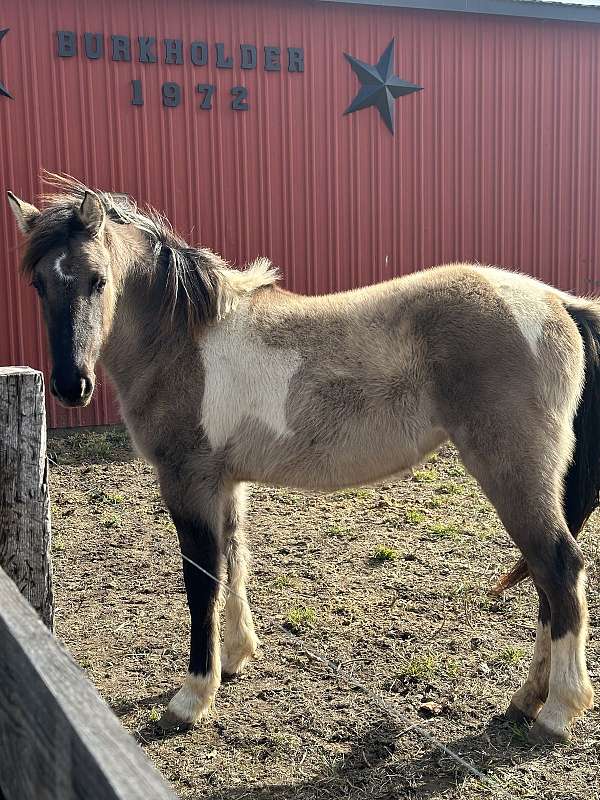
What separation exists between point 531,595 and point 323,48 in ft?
23.5

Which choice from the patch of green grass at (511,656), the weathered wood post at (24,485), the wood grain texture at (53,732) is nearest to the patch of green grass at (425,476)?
the patch of green grass at (511,656)

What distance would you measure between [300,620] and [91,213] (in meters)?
2.35

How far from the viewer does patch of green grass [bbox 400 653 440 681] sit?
351 cm

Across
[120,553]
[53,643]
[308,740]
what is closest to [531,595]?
[308,740]

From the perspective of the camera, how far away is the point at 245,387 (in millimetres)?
3365

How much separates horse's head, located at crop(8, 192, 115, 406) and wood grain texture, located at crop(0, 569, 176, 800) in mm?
1887

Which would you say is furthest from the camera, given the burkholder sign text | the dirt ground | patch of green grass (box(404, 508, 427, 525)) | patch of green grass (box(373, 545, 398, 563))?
the burkholder sign text

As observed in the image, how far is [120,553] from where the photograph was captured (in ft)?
16.9

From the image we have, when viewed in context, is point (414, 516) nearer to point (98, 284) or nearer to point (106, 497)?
point (106, 497)

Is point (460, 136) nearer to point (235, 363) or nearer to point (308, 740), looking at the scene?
point (235, 363)

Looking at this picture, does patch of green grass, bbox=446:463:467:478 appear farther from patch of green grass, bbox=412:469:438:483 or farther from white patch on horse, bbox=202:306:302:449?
white patch on horse, bbox=202:306:302:449

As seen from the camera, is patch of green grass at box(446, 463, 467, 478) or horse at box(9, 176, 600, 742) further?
patch of green grass at box(446, 463, 467, 478)

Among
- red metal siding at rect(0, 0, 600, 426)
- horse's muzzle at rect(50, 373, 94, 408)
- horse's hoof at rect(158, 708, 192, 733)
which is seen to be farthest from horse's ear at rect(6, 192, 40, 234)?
red metal siding at rect(0, 0, 600, 426)

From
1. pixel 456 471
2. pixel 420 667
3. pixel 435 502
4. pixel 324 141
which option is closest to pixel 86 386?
pixel 420 667
